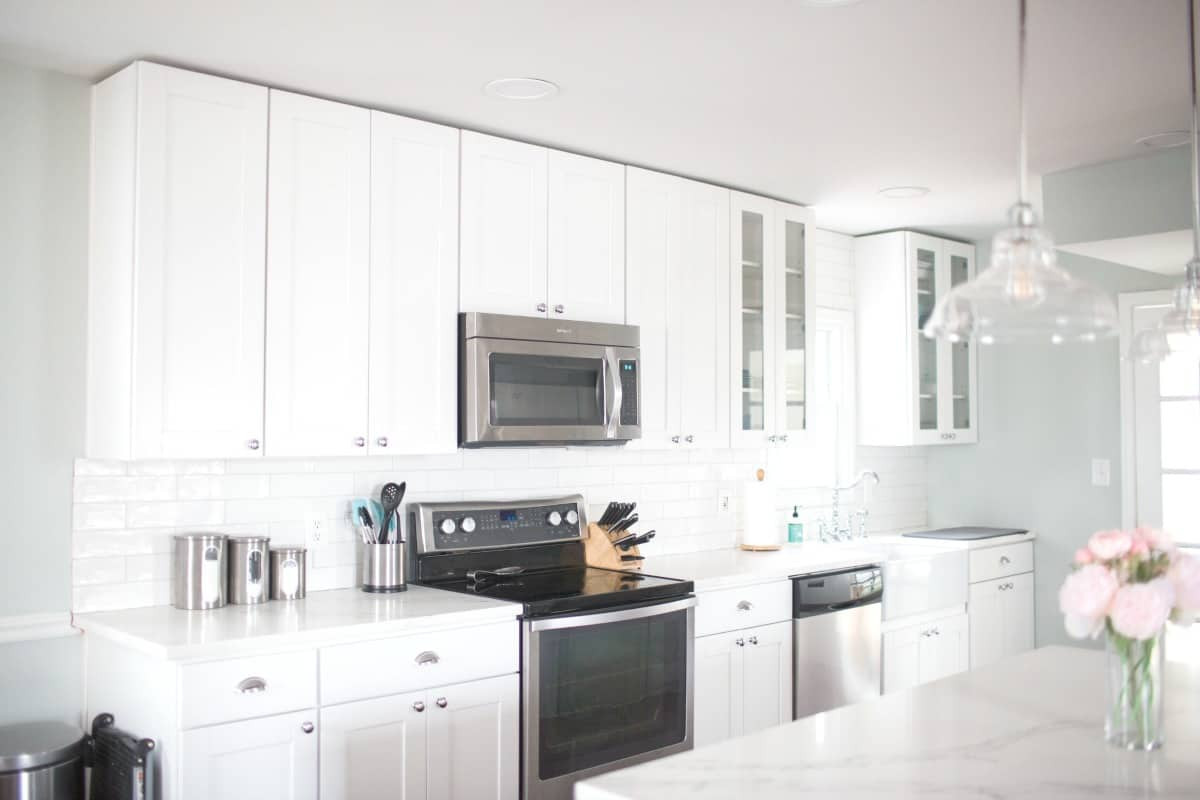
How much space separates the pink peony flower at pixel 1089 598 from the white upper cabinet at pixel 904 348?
11.9ft

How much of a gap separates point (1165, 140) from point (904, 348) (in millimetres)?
1739

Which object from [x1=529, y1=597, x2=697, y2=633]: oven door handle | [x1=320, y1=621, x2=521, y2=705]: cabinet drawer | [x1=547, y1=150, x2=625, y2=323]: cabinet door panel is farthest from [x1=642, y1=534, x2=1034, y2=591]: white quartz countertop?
[x1=547, y1=150, x2=625, y2=323]: cabinet door panel

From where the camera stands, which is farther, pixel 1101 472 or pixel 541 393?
pixel 1101 472

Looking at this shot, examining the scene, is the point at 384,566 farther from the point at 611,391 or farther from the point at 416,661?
the point at 611,391

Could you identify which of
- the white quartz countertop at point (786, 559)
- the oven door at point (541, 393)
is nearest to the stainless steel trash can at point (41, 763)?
the oven door at point (541, 393)

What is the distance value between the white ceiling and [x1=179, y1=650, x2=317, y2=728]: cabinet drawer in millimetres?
1642

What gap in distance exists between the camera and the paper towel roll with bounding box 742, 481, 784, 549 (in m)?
4.71

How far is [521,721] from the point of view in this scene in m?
3.18

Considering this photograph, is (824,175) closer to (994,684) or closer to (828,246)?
(828,246)

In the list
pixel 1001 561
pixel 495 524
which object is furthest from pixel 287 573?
pixel 1001 561

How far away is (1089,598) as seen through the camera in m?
1.82

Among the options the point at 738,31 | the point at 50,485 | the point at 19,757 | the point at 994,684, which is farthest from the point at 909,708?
the point at 50,485

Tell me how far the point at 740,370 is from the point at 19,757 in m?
2.99

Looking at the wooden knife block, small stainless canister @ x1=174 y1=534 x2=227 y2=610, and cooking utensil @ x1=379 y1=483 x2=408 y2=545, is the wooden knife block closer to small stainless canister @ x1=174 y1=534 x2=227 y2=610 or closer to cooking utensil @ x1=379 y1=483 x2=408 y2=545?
cooking utensil @ x1=379 y1=483 x2=408 y2=545
